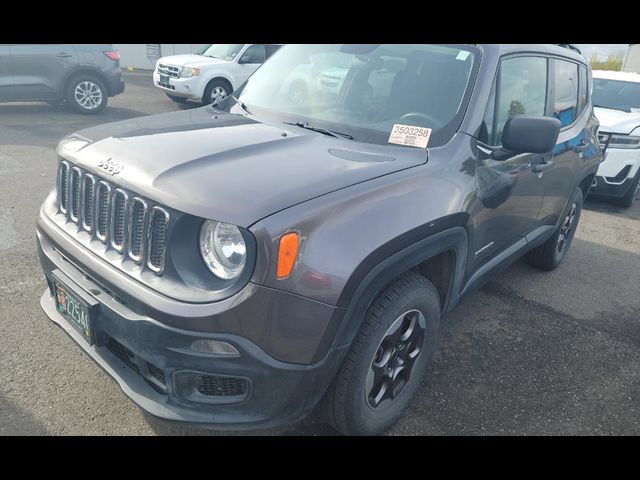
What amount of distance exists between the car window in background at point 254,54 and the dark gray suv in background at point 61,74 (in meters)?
2.74

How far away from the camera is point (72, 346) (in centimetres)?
299

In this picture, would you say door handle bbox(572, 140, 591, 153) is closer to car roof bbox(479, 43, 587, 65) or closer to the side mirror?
car roof bbox(479, 43, 587, 65)

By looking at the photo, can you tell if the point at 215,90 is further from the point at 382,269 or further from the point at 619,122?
the point at 382,269

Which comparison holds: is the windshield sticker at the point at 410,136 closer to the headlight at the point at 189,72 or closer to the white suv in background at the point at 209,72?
the white suv in background at the point at 209,72

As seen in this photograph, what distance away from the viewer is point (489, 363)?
10.5 feet

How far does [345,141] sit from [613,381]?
222 cm

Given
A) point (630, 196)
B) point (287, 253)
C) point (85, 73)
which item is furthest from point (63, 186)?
point (85, 73)

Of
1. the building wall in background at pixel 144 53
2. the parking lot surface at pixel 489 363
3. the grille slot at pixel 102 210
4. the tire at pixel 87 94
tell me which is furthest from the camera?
the building wall in background at pixel 144 53

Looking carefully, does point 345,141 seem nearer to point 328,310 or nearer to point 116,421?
point 328,310

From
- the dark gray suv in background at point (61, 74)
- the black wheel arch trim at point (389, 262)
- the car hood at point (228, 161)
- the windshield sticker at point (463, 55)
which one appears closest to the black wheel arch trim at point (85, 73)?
the dark gray suv in background at point (61, 74)

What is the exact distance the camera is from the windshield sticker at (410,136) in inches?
102

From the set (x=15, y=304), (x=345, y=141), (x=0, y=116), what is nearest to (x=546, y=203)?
(x=345, y=141)

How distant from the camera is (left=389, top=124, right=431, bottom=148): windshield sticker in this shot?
102 inches

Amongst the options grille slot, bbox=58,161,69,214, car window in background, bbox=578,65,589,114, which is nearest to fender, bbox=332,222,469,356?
grille slot, bbox=58,161,69,214
